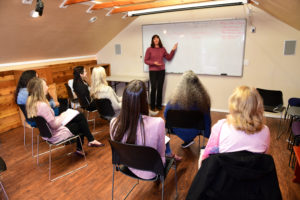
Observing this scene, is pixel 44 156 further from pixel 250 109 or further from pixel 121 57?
pixel 121 57

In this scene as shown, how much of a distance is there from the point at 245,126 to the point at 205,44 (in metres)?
3.74

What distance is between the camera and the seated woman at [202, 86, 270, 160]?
1464 millimetres

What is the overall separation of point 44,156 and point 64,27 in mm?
2484

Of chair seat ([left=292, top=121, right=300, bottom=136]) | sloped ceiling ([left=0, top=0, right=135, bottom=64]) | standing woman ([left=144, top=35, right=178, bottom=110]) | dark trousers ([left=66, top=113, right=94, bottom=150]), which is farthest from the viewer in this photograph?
standing woman ([left=144, top=35, right=178, bottom=110])


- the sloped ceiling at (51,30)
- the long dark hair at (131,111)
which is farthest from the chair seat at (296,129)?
the sloped ceiling at (51,30)

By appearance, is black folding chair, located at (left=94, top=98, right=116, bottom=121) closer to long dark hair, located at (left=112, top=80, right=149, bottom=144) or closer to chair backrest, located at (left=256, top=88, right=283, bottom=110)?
long dark hair, located at (left=112, top=80, right=149, bottom=144)

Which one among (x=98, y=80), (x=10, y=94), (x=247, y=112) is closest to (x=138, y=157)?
(x=247, y=112)

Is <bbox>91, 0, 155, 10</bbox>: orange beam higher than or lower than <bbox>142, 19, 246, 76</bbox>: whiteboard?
higher

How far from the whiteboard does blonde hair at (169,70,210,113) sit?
249 centimetres

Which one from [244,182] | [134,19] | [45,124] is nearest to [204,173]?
[244,182]

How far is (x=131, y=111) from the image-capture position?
173 centimetres

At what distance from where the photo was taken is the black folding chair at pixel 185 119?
2.51m

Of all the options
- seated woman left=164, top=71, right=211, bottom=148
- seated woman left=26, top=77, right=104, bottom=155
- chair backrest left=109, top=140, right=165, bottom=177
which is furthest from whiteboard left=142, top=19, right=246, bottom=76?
chair backrest left=109, top=140, right=165, bottom=177

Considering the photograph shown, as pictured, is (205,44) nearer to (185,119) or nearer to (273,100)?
(273,100)
